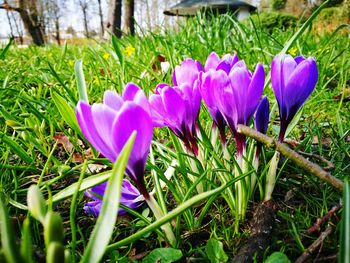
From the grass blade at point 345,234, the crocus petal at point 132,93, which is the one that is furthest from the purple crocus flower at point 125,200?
the grass blade at point 345,234

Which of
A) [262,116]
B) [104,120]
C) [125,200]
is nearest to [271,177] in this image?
[262,116]

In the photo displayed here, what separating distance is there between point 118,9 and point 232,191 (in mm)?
10921

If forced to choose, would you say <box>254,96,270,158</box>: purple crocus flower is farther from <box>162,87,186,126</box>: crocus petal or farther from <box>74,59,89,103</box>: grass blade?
<box>74,59,89,103</box>: grass blade

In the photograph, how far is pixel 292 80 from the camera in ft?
2.97

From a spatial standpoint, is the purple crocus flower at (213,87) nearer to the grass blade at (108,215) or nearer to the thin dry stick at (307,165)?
the thin dry stick at (307,165)

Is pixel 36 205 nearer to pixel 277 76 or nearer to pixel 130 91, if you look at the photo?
pixel 130 91

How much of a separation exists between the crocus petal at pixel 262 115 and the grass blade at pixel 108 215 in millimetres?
482

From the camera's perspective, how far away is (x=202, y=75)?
90 centimetres

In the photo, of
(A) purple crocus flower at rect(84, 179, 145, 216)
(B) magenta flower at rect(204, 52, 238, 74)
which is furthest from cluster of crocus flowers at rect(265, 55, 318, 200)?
(A) purple crocus flower at rect(84, 179, 145, 216)

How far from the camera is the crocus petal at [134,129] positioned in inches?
25.7

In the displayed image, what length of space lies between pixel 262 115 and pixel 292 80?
118 mm

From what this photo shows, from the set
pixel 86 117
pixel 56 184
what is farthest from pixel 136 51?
pixel 86 117

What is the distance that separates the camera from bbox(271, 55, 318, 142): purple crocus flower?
0.89m

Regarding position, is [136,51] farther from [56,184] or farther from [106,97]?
[106,97]
